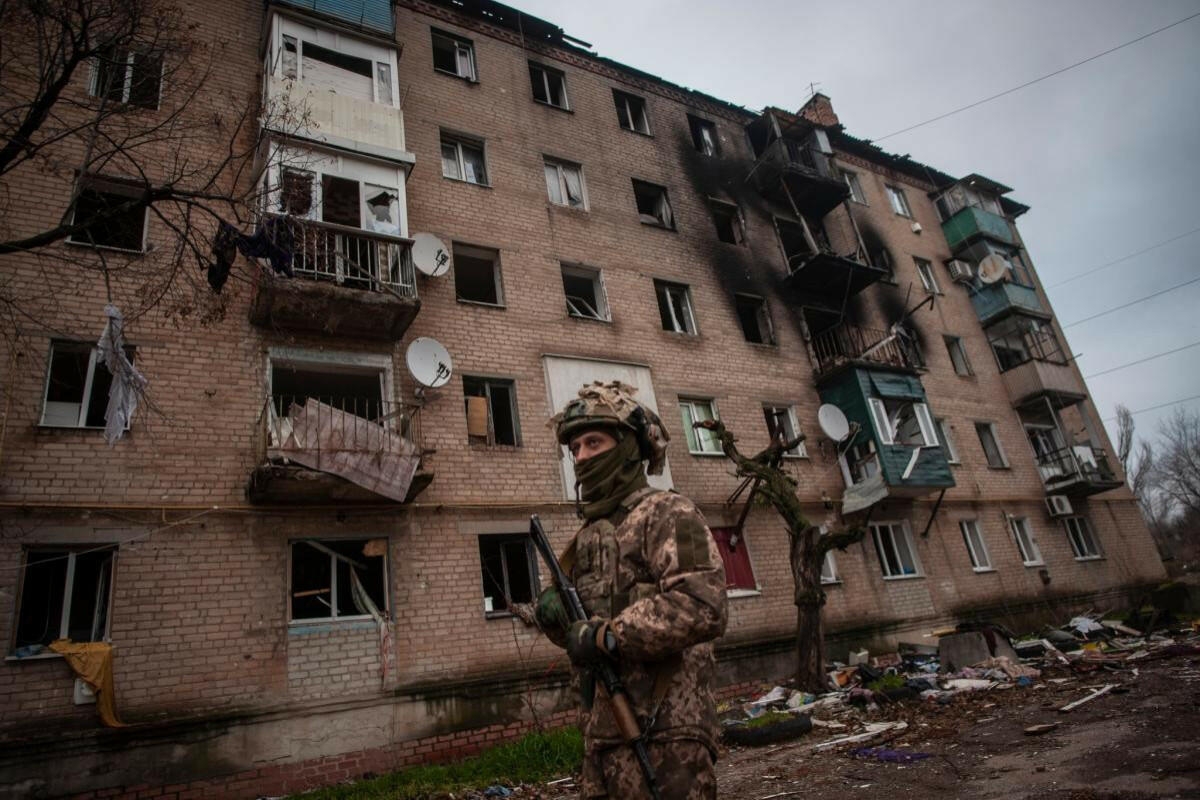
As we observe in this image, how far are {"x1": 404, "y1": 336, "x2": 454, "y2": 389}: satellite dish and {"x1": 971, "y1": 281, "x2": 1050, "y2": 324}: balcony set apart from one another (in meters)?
19.9

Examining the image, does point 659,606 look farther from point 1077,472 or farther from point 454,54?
point 1077,472

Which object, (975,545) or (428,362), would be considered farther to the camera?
(975,545)

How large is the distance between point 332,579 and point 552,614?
771cm

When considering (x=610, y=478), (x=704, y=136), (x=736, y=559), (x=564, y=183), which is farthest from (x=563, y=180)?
(x=610, y=478)

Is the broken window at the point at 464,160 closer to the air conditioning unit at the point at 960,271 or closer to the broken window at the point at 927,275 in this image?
the broken window at the point at 927,275

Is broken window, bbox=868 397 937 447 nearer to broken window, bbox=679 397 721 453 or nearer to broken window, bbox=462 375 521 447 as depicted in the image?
broken window, bbox=679 397 721 453

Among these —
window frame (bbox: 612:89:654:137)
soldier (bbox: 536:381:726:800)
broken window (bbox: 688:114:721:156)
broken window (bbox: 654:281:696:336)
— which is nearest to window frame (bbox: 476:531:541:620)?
broken window (bbox: 654:281:696:336)

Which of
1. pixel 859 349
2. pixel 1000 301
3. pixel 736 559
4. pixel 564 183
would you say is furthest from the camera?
pixel 1000 301

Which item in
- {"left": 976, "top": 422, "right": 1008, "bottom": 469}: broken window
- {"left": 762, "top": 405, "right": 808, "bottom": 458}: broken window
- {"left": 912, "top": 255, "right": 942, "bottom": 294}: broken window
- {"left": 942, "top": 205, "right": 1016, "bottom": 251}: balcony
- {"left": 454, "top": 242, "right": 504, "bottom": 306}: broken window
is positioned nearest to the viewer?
{"left": 454, "top": 242, "right": 504, "bottom": 306}: broken window

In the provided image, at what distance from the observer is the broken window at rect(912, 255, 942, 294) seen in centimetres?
2214

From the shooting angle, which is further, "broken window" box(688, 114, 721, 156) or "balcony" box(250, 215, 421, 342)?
"broken window" box(688, 114, 721, 156)

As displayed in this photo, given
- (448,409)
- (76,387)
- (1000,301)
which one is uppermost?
(1000,301)

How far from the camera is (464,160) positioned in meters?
14.6

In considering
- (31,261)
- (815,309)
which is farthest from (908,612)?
(31,261)
